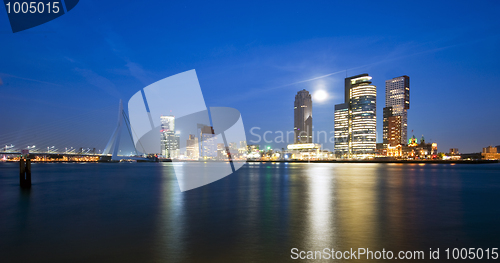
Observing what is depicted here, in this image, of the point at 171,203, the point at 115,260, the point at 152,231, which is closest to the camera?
the point at 115,260

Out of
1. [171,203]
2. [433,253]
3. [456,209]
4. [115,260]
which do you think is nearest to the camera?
[115,260]

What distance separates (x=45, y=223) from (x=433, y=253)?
14358mm

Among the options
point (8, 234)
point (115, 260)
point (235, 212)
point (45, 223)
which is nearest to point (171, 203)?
point (235, 212)

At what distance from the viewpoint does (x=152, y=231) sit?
432 inches

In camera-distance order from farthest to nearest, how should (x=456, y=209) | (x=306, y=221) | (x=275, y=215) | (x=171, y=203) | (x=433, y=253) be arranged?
(x=171, y=203) → (x=456, y=209) → (x=275, y=215) → (x=306, y=221) → (x=433, y=253)

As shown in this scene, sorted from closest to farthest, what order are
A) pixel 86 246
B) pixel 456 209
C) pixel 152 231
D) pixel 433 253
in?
1. pixel 433 253
2. pixel 86 246
3. pixel 152 231
4. pixel 456 209

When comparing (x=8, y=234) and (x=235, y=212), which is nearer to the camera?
(x=8, y=234)

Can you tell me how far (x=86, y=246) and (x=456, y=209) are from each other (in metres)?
17.8

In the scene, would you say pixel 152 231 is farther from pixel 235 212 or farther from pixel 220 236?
pixel 235 212

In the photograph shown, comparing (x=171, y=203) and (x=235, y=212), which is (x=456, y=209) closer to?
(x=235, y=212)

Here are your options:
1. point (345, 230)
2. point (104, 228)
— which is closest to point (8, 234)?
point (104, 228)

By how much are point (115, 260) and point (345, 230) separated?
7.67 m

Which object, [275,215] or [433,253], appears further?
[275,215]

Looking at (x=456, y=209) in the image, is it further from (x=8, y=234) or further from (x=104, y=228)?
(x=8, y=234)
